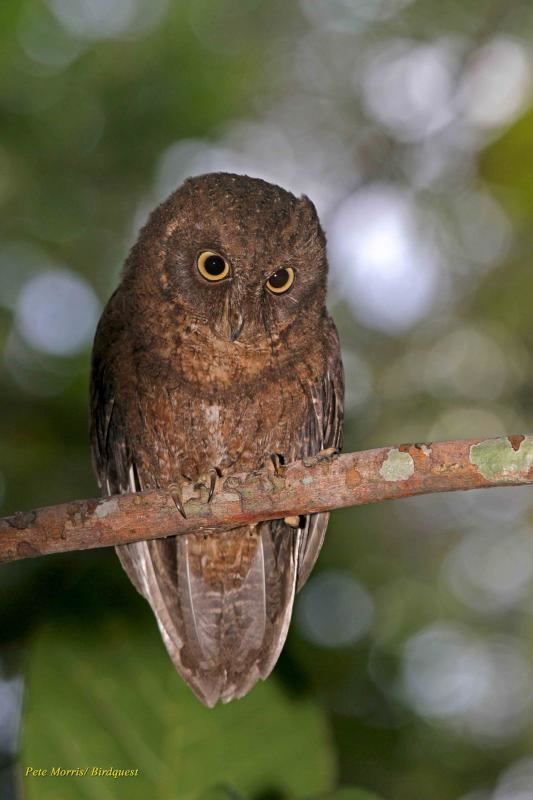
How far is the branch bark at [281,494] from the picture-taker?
302 cm

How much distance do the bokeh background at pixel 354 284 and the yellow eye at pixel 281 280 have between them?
1127mm

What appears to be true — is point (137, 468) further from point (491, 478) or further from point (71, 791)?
point (491, 478)

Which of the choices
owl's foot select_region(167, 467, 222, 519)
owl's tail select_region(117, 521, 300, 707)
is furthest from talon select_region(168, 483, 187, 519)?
owl's tail select_region(117, 521, 300, 707)

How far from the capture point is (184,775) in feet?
11.1

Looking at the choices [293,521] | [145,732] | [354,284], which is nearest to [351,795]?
[145,732]

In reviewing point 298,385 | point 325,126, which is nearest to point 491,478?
point 298,385

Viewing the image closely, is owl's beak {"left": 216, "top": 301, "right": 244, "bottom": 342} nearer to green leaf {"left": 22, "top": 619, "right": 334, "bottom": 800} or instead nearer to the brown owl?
the brown owl

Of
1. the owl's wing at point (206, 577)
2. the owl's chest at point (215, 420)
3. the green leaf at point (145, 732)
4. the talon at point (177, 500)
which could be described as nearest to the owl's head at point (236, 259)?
the owl's chest at point (215, 420)

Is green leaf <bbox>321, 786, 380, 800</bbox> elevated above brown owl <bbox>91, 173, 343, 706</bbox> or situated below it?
below

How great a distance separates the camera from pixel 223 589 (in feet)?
16.6

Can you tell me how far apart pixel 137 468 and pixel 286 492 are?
61.3 inches

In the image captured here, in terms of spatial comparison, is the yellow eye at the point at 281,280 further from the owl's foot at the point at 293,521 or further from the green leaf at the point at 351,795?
the green leaf at the point at 351,795

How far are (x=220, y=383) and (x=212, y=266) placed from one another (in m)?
0.54

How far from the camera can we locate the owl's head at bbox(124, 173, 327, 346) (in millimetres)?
4477
